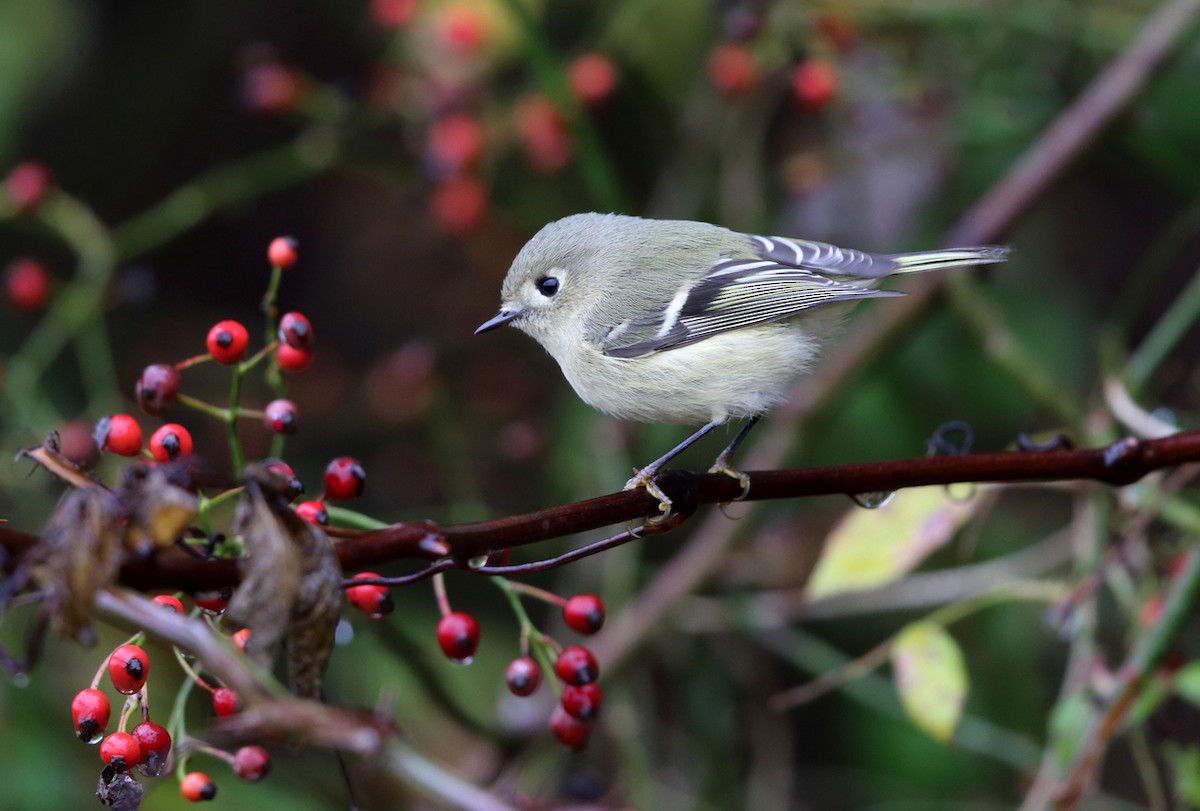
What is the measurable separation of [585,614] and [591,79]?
2.18 meters

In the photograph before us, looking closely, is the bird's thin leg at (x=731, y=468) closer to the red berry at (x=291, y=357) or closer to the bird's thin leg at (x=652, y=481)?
the bird's thin leg at (x=652, y=481)

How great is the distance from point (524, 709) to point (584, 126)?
1469 mm

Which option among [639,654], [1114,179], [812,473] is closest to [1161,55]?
[1114,179]

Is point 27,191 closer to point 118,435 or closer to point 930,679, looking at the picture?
point 118,435

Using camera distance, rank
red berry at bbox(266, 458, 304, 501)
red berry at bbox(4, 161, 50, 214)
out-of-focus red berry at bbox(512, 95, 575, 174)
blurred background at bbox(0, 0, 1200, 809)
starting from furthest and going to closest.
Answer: out-of-focus red berry at bbox(512, 95, 575, 174) → blurred background at bbox(0, 0, 1200, 809) → red berry at bbox(4, 161, 50, 214) → red berry at bbox(266, 458, 304, 501)

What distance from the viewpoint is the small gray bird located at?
2.07 metres

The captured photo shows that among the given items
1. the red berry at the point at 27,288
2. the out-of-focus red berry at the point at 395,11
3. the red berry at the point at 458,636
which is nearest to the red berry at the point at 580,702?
the red berry at the point at 458,636

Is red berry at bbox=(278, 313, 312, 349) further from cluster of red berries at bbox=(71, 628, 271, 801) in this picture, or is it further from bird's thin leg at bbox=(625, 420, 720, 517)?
bird's thin leg at bbox=(625, 420, 720, 517)

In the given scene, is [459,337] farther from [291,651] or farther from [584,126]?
[291,651]

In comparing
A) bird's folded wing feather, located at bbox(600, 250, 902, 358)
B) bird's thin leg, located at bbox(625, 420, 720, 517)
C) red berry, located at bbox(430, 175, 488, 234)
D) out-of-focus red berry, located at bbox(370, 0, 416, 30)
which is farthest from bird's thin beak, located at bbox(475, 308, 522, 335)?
out-of-focus red berry, located at bbox(370, 0, 416, 30)

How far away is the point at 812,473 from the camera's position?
1369mm

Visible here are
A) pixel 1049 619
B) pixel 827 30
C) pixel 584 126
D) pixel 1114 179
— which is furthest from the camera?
pixel 1114 179

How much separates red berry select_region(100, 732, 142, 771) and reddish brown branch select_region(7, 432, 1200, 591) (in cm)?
22

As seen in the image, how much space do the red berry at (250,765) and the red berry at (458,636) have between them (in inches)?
10.2
